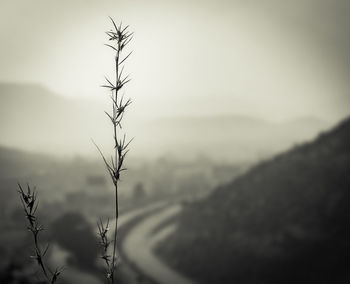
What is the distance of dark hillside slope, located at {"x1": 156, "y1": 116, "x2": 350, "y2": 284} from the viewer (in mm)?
48875

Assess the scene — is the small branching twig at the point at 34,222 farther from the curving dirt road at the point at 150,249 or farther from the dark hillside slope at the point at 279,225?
the curving dirt road at the point at 150,249

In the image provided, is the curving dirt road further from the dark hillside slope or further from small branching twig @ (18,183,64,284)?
small branching twig @ (18,183,64,284)

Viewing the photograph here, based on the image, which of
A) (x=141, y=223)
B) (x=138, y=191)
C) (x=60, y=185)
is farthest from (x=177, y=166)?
(x=141, y=223)

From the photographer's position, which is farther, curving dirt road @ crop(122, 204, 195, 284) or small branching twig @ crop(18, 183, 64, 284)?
curving dirt road @ crop(122, 204, 195, 284)

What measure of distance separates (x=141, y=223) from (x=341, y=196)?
50.6m

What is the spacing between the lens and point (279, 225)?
59219 millimetres

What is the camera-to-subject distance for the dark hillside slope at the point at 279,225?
48.9m

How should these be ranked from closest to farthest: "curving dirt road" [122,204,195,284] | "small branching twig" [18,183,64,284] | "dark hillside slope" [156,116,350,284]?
1. "small branching twig" [18,183,64,284]
2. "dark hillside slope" [156,116,350,284]
3. "curving dirt road" [122,204,195,284]

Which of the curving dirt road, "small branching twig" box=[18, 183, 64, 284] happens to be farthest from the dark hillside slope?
"small branching twig" box=[18, 183, 64, 284]

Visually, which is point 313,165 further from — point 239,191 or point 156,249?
point 156,249

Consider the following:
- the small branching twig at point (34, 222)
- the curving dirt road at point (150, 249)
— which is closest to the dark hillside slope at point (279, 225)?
the curving dirt road at point (150, 249)

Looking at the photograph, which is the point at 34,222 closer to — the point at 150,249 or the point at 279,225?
the point at 279,225

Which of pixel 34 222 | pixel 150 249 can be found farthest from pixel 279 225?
pixel 34 222

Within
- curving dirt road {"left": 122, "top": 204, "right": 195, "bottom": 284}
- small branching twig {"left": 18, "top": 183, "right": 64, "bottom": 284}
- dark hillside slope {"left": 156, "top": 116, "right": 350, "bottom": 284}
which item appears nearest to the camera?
small branching twig {"left": 18, "top": 183, "right": 64, "bottom": 284}
